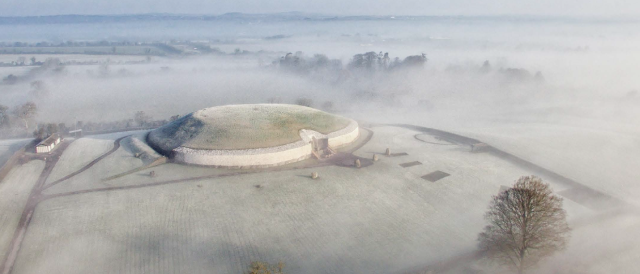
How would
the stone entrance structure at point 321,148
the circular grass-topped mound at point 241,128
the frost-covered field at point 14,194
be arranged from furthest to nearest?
the stone entrance structure at point 321,148 < the circular grass-topped mound at point 241,128 < the frost-covered field at point 14,194

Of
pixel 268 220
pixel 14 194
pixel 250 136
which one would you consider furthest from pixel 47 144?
pixel 268 220

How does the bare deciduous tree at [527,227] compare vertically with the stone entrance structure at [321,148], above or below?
above

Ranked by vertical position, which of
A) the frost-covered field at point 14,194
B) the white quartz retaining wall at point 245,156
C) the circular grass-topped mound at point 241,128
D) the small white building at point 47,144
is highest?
the circular grass-topped mound at point 241,128

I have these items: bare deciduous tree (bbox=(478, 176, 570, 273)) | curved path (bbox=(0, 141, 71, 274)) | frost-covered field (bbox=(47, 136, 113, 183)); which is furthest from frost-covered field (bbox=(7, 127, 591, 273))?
bare deciduous tree (bbox=(478, 176, 570, 273))

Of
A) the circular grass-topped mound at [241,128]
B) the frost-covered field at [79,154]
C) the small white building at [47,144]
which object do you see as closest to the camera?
the frost-covered field at [79,154]

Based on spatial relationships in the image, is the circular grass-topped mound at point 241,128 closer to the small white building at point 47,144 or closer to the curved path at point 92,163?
the curved path at point 92,163

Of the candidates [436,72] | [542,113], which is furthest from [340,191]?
[436,72]

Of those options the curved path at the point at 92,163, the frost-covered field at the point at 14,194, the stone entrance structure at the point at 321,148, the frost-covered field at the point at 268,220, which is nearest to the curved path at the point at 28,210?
the frost-covered field at the point at 14,194
